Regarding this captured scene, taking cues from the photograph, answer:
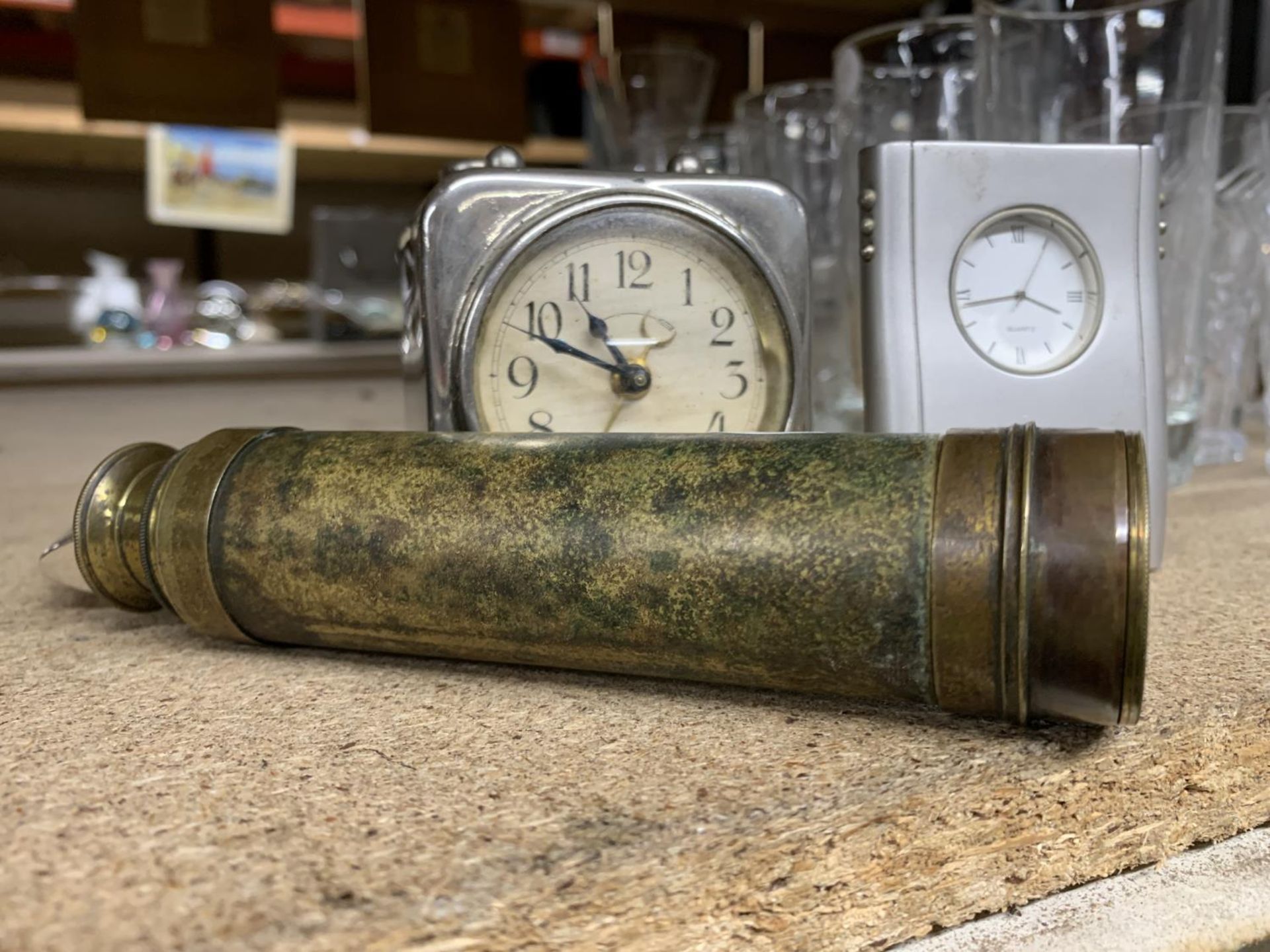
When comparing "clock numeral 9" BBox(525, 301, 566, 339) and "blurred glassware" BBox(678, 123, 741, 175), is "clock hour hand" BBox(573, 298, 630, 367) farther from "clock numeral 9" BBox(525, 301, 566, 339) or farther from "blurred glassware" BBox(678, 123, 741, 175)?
"blurred glassware" BBox(678, 123, 741, 175)

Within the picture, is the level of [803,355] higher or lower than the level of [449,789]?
higher

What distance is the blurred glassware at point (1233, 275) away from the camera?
1021 mm

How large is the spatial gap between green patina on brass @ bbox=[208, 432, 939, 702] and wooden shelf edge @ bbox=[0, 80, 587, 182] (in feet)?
5.72

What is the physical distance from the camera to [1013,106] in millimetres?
855

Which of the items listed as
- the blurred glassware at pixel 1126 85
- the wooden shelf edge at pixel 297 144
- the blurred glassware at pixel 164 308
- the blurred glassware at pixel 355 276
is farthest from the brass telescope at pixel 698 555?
the blurred glassware at pixel 164 308

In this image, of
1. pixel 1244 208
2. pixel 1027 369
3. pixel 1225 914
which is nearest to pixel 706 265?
pixel 1027 369

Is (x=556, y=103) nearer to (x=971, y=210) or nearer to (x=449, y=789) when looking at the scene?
(x=971, y=210)

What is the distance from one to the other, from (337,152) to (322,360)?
0.60m

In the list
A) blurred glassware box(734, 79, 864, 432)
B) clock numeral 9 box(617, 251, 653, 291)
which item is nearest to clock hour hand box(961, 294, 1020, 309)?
clock numeral 9 box(617, 251, 653, 291)

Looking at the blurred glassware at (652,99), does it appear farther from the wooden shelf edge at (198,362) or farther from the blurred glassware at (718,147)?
the wooden shelf edge at (198,362)

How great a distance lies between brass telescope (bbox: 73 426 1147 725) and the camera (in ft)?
1.30

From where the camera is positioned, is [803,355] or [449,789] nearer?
[449,789]

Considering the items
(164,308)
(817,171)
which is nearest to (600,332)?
(817,171)

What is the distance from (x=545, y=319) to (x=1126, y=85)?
0.49 meters
